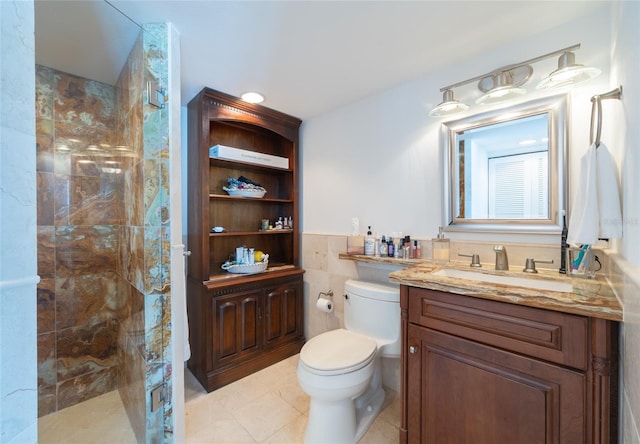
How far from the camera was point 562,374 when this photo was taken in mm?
898

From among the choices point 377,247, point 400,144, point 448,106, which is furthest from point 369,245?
point 448,106

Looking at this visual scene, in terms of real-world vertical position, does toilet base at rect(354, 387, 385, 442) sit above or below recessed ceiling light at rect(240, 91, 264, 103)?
below

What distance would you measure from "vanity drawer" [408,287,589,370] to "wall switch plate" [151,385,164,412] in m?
1.29

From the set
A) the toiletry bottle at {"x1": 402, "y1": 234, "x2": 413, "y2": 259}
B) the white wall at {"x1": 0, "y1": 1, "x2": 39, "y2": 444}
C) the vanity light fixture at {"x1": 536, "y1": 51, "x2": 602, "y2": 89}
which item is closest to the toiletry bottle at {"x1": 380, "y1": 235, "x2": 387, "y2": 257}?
the toiletry bottle at {"x1": 402, "y1": 234, "x2": 413, "y2": 259}

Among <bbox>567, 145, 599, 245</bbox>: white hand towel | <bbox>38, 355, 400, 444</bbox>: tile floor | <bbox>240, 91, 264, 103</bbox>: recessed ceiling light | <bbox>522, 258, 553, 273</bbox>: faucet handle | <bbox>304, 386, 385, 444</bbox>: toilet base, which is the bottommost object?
<bbox>38, 355, 400, 444</bbox>: tile floor

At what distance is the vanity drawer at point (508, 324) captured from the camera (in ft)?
2.89

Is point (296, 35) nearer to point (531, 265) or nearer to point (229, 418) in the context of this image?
point (531, 265)

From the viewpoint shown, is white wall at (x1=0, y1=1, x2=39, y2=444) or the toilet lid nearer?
white wall at (x1=0, y1=1, x2=39, y2=444)

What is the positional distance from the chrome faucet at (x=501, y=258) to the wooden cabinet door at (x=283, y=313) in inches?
61.4

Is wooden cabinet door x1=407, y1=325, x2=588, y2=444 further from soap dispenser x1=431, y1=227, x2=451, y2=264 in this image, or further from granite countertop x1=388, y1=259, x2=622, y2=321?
soap dispenser x1=431, y1=227, x2=451, y2=264

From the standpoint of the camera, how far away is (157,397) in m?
1.31

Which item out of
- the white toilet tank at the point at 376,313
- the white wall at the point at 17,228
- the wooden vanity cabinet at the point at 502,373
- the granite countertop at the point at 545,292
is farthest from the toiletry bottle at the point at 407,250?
the white wall at the point at 17,228

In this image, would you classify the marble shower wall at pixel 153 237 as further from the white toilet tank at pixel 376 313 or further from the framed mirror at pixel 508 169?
the framed mirror at pixel 508 169

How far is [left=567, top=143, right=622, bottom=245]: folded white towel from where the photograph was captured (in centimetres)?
93
